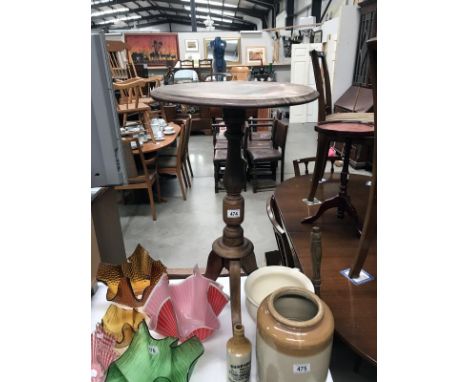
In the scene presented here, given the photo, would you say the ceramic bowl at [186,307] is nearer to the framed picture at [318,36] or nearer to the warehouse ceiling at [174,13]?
the framed picture at [318,36]

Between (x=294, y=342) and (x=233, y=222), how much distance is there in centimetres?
55

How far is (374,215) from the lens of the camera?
1130 mm

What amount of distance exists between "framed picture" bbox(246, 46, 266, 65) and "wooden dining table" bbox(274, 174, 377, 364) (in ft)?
23.2

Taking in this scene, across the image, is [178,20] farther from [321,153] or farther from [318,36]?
[321,153]

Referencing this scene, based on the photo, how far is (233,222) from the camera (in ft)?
3.67

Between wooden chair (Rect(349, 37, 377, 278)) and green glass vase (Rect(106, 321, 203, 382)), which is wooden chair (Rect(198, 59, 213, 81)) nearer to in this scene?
wooden chair (Rect(349, 37, 377, 278))

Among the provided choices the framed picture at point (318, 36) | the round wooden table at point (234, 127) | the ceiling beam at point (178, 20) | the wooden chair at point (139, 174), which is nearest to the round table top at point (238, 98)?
the round wooden table at point (234, 127)

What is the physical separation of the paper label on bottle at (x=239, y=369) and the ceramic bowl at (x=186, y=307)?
17 centimetres

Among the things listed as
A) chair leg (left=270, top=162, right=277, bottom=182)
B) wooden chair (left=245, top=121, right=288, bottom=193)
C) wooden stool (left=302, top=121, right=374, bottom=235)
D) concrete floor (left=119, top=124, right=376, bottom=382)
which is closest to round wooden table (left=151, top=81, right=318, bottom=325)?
wooden stool (left=302, top=121, right=374, bottom=235)

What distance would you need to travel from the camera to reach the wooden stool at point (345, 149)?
1442 millimetres

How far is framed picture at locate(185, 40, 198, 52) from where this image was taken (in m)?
8.77

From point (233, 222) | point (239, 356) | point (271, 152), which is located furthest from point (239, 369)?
point (271, 152)

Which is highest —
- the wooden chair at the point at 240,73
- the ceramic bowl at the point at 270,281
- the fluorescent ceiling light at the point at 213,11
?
the fluorescent ceiling light at the point at 213,11

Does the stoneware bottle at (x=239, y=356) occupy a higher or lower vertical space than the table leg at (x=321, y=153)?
lower
